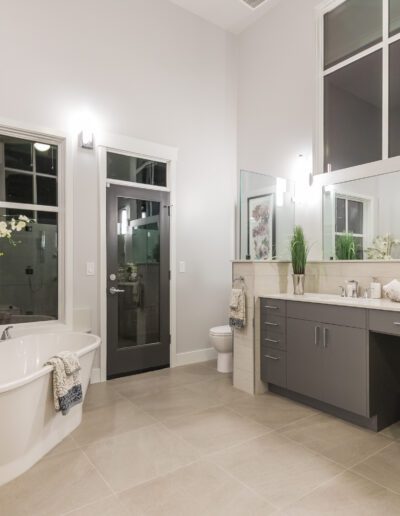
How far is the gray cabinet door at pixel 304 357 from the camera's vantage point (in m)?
2.86

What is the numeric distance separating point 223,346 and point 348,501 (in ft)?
7.17

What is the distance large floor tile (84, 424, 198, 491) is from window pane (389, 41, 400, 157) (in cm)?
293

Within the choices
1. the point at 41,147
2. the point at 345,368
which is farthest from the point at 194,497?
the point at 41,147

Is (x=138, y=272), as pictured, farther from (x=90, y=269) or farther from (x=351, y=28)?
(x=351, y=28)

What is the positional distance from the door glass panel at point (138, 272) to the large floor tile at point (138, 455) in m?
1.49

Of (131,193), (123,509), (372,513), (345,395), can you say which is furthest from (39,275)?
(372,513)

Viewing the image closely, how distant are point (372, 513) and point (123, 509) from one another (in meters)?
1.22

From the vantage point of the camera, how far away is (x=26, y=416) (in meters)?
2.08

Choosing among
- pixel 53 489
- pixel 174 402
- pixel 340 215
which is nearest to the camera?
pixel 53 489

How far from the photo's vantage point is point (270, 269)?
11.4 ft

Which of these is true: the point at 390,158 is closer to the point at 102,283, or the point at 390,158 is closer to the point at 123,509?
the point at 102,283

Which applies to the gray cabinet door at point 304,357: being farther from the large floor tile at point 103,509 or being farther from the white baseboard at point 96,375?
the white baseboard at point 96,375

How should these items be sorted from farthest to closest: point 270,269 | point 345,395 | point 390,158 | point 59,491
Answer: point 270,269
point 390,158
point 345,395
point 59,491

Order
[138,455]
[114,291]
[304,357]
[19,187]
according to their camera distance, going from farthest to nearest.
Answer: [114,291]
[19,187]
[304,357]
[138,455]
